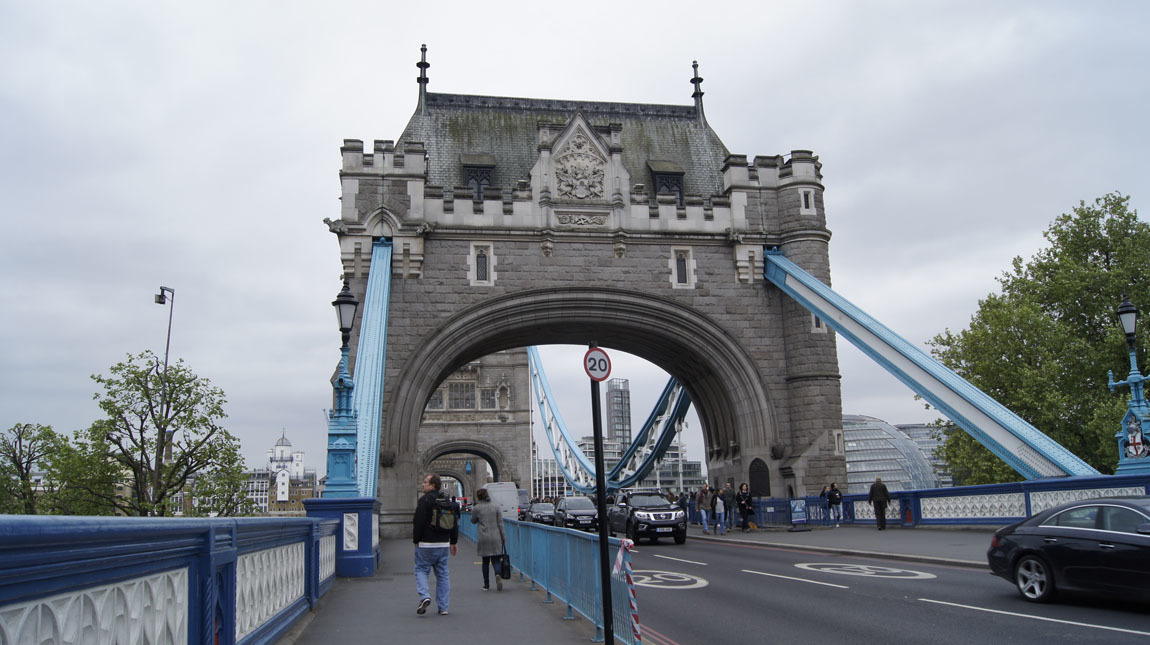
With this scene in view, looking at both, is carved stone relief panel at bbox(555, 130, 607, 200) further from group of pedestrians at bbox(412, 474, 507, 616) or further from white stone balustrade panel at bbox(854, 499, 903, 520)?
group of pedestrians at bbox(412, 474, 507, 616)

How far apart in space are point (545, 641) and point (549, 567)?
8.83 ft

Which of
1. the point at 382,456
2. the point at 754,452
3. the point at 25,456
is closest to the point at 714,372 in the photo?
the point at 754,452

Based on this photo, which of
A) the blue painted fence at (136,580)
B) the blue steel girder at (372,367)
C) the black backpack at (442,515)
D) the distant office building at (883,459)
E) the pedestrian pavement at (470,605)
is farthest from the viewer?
the distant office building at (883,459)

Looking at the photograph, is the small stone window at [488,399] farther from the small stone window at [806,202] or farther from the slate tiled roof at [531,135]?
the small stone window at [806,202]

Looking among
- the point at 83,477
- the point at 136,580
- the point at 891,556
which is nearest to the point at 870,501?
the point at 891,556

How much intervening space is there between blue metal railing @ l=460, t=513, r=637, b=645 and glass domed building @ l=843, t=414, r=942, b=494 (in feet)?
159

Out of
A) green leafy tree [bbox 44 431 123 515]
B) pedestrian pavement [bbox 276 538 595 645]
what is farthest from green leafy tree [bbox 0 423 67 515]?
pedestrian pavement [bbox 276 538 595 645]

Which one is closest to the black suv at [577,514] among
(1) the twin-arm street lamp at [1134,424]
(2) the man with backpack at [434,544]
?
(1) the twin-arm street lamp at [1134,424]

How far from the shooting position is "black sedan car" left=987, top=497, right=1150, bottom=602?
25.6 feet

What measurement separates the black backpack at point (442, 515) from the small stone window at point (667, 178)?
1858 centimetres

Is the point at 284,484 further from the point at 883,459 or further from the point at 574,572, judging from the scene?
the point at 574,572

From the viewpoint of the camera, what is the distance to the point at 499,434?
6084 cm

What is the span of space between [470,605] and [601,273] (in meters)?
15.5

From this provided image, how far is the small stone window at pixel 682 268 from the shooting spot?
24.5 meters
